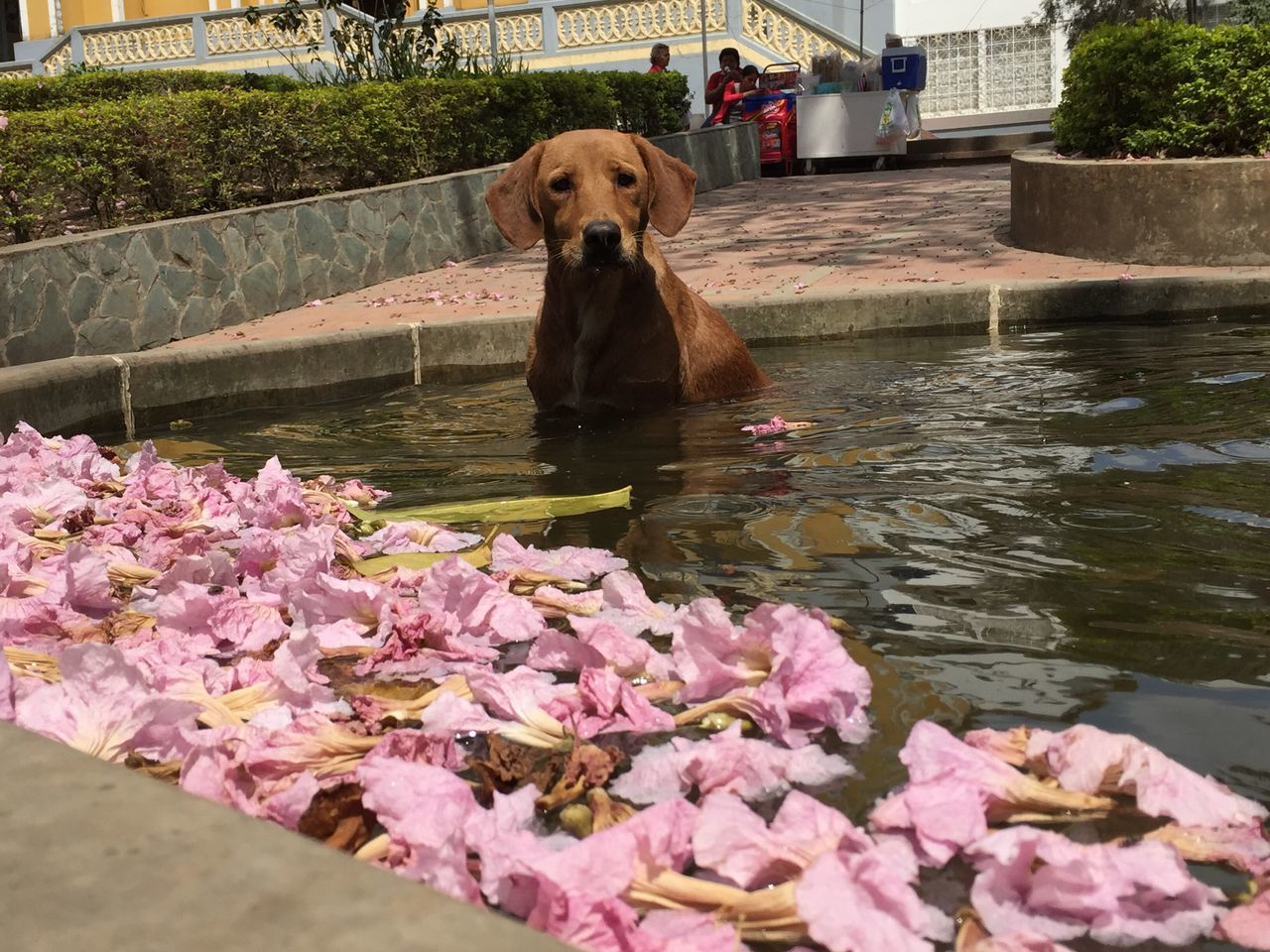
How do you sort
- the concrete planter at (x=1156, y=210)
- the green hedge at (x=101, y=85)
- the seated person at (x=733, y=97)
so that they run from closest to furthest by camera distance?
1. the concrete planter at (x=1156, y=210)
2. the green hedge at (x=101, y=85)
3. the seated person at (x=733, y=97)

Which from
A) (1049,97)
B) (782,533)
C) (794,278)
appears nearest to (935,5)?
(1049,97)

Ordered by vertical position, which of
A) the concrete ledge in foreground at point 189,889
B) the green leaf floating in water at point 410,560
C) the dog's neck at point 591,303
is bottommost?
the green leaf floating in water at point 410,560

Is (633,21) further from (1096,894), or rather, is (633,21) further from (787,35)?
(1096,894)

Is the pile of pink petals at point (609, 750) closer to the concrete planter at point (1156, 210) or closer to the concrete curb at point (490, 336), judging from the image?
the concrete curb at point (490, 336)

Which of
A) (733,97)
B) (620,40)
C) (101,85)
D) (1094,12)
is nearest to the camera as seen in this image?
(101,85)

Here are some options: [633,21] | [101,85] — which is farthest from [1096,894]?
[633,21]

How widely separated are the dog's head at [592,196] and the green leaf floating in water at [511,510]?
5.22 ft

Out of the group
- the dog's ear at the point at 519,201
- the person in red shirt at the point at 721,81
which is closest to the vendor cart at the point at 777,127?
the person in red shirt at the point at 721,81

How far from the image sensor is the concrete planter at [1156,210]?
937 centimetres

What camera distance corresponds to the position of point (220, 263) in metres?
10.2

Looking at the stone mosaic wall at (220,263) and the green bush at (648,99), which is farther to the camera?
the green bush at (648,99)

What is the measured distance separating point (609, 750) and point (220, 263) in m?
8.64

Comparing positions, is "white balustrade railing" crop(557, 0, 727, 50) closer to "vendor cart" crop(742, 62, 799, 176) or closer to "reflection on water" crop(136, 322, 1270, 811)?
"vendor cart" crop(742, 62, 799, 176)

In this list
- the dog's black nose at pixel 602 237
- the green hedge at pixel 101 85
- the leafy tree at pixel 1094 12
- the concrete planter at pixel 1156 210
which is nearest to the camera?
the dog's black nose at pixel 602 237
